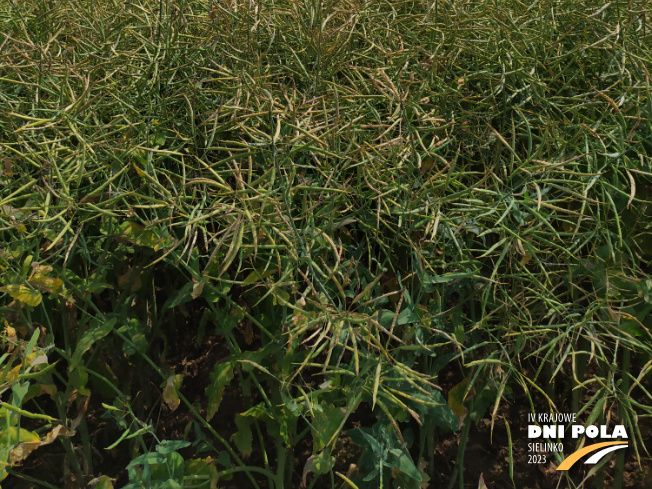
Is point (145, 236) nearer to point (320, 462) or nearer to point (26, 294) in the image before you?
point (26, 294)

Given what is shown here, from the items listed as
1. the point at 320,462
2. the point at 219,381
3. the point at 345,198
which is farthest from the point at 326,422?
the point at 345,198

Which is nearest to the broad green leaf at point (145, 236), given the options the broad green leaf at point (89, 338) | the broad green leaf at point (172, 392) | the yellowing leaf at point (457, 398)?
the broad green leaf at point (89, 338)

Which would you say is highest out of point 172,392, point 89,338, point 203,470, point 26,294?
point 26,294

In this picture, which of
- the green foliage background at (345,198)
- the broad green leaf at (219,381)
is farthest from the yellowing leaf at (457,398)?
the broad green leaf at (219,381)

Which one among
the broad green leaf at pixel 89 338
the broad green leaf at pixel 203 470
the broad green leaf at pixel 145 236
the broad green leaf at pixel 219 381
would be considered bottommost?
the broad green leaf at pixel 203 470

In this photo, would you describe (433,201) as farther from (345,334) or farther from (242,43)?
(242,43)

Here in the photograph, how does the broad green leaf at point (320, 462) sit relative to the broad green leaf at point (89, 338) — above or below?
below

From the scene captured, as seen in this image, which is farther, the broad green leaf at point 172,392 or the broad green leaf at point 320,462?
the broad green leaf at point 172,392

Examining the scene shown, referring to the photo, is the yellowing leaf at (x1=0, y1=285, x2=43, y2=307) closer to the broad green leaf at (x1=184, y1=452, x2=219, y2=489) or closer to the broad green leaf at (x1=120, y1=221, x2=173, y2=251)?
the broad green leaf at (x1=120, y1=221, x2=173, y2=251)

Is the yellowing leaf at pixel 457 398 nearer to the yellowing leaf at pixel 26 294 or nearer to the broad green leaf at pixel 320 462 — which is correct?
the broad green leaf at pixel 320 462

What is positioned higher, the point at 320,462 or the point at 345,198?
the point at 345,198

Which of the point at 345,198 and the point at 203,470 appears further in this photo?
the point at 203,470

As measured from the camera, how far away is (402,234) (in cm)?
116

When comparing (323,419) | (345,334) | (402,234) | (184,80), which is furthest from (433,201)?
(184,80)
